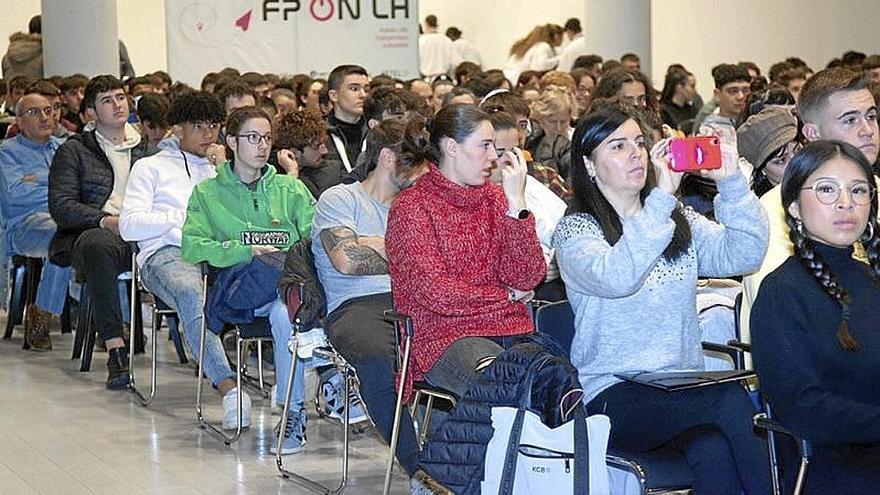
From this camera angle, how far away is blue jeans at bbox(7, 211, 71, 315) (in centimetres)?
830

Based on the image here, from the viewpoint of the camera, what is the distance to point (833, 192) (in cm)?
365

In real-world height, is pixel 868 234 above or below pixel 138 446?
above

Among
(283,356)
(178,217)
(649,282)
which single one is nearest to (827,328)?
(649,282)

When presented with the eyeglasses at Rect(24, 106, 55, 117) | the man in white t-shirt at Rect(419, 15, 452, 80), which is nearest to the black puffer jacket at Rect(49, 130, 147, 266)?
the eyeglasses at Rect(24, 106, 55, 117)

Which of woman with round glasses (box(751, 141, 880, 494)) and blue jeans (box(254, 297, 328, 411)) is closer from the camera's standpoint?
woman with round glasses (box(751, 141, 880, 494))

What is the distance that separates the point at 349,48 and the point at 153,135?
3860 millimetres

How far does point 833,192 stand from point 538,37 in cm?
1370

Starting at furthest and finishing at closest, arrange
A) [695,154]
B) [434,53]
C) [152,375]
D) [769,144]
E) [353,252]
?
1. [434,53]
2. [152,375]
3. [353,252]
4. [769,144]
5. [695,154]

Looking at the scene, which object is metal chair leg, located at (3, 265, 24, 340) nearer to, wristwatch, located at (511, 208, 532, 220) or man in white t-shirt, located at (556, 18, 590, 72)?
wristwatch, located at (511, 208, 532, 220)

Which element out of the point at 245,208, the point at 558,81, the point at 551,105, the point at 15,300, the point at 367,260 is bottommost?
the point at 15,300

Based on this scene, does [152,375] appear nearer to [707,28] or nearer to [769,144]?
[769,144]

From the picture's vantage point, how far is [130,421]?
6.76 meters

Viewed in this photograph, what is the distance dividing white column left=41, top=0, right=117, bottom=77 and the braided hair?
8698 mm

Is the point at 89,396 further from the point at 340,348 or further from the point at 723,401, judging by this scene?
the point at 723,401
